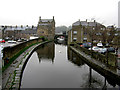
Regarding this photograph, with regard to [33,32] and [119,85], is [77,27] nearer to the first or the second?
[119,85]

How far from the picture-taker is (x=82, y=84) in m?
8.63

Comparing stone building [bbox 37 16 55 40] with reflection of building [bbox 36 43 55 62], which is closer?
reflection of building [bbox 36 43 55 62]

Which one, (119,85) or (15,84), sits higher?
(15,84)

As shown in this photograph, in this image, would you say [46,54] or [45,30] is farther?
[45,30]

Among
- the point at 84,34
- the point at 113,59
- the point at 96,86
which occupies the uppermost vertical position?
the point at 84,34

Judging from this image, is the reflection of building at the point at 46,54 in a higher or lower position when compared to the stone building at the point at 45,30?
lower

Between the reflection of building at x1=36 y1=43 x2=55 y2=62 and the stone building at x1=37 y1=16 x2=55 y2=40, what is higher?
the stone building at x1=37 y1=16 x2=55 y2=40

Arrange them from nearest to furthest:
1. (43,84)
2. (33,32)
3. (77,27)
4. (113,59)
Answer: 1. (43,84)
2. (113,59)
3. (77,27)
4. (33,32)

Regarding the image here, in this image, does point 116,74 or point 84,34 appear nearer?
point 116,74

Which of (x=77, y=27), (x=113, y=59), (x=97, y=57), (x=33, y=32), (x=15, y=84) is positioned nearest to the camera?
(x=15, y=84)

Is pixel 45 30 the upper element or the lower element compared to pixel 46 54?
upper

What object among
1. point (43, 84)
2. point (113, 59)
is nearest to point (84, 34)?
point (113, 59)

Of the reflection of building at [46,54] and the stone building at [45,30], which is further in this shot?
the stone building at [45,30]

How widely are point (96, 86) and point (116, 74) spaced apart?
1.84 m
